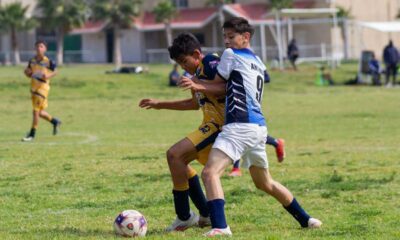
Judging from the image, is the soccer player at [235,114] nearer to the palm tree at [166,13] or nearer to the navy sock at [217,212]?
the navy sock at [217,212]

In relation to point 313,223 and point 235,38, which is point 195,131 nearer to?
point 235,38

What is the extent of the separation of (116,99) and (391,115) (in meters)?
13.0

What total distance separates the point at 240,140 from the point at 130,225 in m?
1.26

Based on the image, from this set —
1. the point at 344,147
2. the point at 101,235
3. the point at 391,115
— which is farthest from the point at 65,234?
the point at 391,115

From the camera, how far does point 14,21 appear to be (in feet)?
251

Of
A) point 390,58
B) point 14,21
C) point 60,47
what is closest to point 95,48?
point 60,47

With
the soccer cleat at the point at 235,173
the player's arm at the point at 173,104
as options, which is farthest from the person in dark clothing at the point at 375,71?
the player's arm at the point at 173,104

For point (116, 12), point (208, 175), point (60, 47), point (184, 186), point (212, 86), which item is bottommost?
point (60, 47)

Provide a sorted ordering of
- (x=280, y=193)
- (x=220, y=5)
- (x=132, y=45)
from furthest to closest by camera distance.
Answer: (x=132, y=45) → (x=220, y=5) → (x=280, y=193)

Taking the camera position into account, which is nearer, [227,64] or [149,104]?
[227,64]

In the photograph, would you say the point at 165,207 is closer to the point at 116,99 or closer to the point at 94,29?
the point at 116,99

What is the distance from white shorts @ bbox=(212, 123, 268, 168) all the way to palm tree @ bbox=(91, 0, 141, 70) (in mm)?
69270

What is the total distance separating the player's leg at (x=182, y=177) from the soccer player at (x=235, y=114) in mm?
442

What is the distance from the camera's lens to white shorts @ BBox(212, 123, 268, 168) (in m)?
8.41
